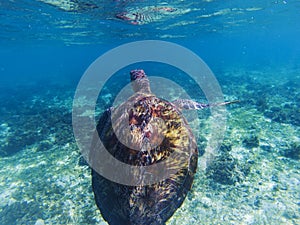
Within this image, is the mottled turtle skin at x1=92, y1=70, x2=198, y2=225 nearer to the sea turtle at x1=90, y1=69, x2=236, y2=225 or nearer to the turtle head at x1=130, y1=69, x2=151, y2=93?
the sea turtle at x1=90, y1=69, x2=236, y2=225

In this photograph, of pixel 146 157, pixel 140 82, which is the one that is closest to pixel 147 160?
pixel 146 157

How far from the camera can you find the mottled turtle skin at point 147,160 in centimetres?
308

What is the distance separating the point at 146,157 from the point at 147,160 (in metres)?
0.05

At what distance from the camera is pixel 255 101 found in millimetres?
17219

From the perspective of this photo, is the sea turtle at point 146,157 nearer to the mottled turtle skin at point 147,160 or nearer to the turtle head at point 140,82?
the mottled turtle skin at point 147,160

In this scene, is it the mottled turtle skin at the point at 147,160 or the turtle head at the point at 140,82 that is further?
the turtle head at the point at 140,82

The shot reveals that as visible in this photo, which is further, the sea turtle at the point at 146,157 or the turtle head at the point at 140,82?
the turtle head at the point at 140,82

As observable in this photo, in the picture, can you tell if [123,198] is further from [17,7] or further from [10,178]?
[17,7]

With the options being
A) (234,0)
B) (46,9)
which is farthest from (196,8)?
(46,9)

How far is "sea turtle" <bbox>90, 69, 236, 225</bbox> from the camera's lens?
121 inches

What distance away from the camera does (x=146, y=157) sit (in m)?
3.06

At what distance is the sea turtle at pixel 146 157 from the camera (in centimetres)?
308

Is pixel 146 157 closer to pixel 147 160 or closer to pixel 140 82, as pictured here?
pixel 147 160

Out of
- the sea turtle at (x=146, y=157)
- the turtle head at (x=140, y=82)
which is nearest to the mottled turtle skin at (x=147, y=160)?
the sea turtle at (x=146, y=157)
